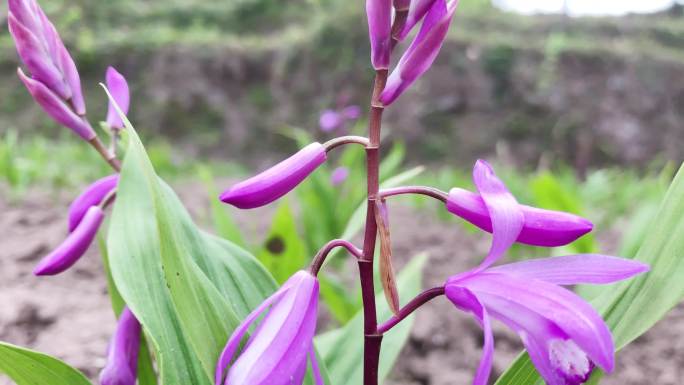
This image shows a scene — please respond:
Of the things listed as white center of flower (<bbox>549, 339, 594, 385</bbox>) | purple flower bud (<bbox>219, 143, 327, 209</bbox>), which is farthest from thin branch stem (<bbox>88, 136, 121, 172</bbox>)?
white center of flower (<bbox>549, 339, 594, 385</bbox>)

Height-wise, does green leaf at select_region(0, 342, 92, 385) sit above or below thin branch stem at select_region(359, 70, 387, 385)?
below

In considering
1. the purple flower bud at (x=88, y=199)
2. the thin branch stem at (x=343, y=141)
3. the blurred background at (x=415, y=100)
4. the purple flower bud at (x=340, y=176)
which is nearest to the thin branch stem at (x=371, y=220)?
the thin branch stem at (x=343, y=141)

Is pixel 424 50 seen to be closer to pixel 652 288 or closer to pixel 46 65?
pixel 652 288

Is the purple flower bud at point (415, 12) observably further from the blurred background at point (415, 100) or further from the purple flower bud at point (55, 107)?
the blurred background at point (415, 100)

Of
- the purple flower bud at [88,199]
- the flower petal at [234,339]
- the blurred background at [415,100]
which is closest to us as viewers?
the flower petal at [234,339]

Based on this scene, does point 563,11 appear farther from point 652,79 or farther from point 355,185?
point 355,185

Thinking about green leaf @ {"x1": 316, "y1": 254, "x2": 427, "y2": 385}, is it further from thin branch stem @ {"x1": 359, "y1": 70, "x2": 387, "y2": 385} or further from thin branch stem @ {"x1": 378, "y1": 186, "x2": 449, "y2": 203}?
thin branch stem @ {"x1": 378, "y1": 186, "x2": 449, "y2": 203}
